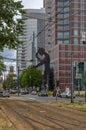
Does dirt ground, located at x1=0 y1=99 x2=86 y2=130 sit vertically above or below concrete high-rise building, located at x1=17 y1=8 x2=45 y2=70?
below

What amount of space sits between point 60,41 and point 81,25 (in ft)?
49.6

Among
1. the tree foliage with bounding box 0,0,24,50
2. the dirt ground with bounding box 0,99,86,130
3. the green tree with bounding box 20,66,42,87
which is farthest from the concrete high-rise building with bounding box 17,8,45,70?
the green tree with bounding box 20,66,42,87

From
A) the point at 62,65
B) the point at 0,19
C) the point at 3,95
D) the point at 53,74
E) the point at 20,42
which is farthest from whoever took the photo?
the point at 53,74

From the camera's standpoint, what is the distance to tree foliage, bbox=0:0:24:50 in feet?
95.0

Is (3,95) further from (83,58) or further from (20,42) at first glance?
(83,58)

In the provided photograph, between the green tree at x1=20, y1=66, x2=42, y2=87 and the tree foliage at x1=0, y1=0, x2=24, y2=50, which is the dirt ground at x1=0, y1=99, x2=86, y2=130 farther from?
the green tree at x1=20, y1=66, x2=42, y2=87

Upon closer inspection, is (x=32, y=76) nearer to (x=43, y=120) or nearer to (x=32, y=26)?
(x=32, y=26)

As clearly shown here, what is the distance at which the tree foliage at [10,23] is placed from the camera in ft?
95.0

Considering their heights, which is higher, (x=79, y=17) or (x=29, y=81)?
(x=79, y=17)

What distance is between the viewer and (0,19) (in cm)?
2952

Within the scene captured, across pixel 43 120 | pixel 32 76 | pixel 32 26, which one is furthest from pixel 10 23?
pixel 32 76

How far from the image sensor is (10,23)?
29.7 metres

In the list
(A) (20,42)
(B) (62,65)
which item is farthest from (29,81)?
(A) (20,42)

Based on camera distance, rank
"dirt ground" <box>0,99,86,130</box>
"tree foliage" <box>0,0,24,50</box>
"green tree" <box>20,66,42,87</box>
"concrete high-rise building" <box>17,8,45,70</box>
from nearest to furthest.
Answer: "dirt ground" <box>0,99,86,130</box>
"tree foliage" <box>0,0,24,50</box>
"concrete high-rise building" <box>17,8,45,70</box>
"green tree" <box>20,66,42,87</box>
